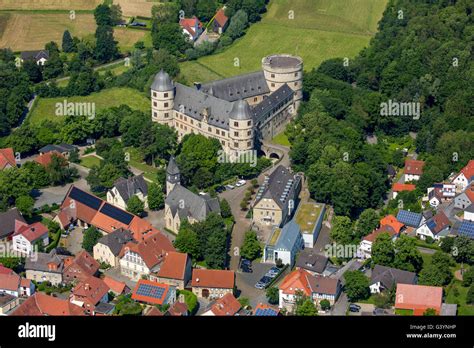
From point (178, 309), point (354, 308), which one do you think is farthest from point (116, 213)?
point (354, 308)

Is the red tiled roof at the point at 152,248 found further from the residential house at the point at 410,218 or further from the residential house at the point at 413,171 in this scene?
the residential house at the point at 413,171

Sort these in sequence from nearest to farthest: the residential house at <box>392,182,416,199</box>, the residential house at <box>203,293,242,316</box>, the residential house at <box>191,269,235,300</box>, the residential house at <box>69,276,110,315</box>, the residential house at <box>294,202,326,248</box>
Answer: the residential house at <box>203,293,242,316</box> < the residential house at <box>69,276,110,315</box> < the residential house at <box>191,269,235,300</box> < the residential house at <box>294,202,326,248</box> < the residential house at <box>392,182,416,199</box>

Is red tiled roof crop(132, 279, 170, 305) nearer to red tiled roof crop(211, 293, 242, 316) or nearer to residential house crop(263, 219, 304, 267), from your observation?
red tiled roof crop(211, 293, 242, 316)

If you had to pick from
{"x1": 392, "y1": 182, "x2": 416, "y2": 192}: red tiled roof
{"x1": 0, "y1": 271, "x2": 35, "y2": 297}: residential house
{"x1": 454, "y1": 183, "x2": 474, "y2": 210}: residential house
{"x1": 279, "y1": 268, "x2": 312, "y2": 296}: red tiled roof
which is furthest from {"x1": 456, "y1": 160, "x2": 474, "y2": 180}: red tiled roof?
{"x1": 0, "y1": 271, "x2": 35, "y2": 297}: residential house
